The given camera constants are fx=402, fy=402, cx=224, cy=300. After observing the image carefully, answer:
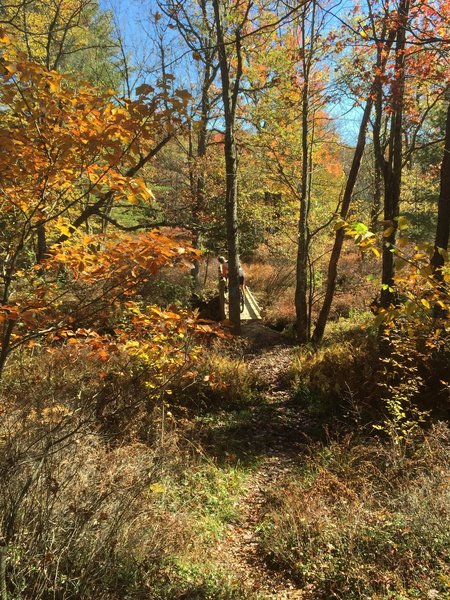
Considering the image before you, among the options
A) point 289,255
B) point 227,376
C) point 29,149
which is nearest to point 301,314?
point 227,376

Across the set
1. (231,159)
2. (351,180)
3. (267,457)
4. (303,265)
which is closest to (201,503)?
(267,457)

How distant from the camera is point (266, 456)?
6.45 metres

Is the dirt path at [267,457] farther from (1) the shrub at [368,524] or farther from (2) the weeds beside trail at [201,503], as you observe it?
(1) the shrub at [368,524]

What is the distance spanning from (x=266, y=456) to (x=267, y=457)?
0.03 m

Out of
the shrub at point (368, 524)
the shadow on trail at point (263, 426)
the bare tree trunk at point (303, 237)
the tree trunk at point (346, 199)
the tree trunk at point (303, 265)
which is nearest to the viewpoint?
the shrub at point (368, 524)

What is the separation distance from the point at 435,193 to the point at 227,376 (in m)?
15.3

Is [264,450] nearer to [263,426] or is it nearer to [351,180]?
[263,426]

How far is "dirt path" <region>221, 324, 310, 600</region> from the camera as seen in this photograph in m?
3.91

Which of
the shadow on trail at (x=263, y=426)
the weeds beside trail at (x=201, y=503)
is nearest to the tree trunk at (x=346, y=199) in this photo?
the shadow on trail at (x=263, y=426)

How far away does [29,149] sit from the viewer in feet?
10.6

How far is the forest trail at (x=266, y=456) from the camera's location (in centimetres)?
391

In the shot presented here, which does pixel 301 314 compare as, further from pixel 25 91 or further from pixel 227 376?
pixel 25 91

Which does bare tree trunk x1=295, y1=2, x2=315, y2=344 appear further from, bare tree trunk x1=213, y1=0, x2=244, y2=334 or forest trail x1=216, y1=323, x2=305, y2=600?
bare tree trunk x1=213, y1=0, x2=244, y2=334

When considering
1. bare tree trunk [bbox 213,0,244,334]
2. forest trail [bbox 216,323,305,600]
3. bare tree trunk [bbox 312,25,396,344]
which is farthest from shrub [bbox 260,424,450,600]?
bare tree trunk [bbox 213,0,244,334]
